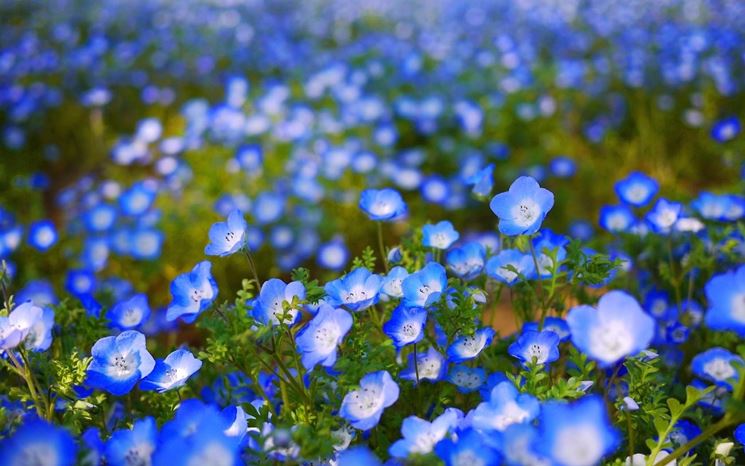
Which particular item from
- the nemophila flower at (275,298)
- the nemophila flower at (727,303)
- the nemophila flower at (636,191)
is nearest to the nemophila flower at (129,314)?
the nemophila flower at (275,298)

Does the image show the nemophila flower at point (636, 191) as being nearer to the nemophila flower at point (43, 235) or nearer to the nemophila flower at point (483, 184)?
the nemophila flower at point (483, 184)

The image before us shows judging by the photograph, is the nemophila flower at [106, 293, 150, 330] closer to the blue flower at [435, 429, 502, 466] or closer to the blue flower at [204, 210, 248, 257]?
the blue flower at [204, 210, 248, 257]

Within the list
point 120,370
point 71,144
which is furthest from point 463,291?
point 71,144

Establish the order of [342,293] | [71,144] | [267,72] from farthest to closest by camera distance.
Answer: [267,72]
[71,144]
[342,293]

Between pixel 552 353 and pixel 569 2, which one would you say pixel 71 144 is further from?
pixel 569 2

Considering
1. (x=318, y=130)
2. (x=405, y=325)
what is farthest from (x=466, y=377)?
(x=318, y=130)

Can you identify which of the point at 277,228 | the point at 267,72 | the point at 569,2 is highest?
the point at 277,228
